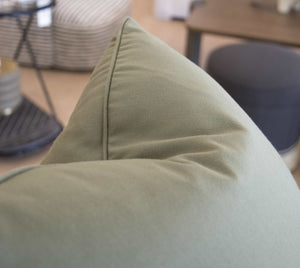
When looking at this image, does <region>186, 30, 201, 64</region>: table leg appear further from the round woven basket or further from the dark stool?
the round woven basket

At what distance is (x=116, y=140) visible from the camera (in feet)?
1.80

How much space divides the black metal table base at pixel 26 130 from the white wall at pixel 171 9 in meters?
1.70

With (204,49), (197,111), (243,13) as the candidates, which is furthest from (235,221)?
(204,49)

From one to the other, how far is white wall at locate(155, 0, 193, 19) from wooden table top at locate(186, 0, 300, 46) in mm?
1090

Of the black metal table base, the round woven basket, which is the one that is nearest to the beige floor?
the black metal table base

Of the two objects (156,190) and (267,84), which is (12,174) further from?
(267,84)

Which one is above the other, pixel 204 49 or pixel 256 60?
pixel 256 60

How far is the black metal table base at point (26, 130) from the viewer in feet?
6.14

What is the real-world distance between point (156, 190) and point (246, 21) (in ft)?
6.15

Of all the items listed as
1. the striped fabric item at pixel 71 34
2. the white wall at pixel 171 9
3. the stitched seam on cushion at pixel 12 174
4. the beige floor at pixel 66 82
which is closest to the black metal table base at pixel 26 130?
the beige floor at pixel 66 82

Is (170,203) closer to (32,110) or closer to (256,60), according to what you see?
(256,60)

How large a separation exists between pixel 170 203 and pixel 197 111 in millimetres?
172

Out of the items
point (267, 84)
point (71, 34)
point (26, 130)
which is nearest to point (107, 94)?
point (267, 84)

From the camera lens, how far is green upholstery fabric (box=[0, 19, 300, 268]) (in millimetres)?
362
